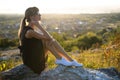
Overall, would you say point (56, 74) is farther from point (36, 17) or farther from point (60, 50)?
point (36, 17)

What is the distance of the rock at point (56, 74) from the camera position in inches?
317

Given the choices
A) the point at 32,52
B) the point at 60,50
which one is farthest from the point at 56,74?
the point at 32,52

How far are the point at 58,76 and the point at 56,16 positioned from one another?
158370mm

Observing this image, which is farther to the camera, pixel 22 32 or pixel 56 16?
pixel 56 16

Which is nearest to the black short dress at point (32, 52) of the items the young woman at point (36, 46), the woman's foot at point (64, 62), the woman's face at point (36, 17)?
the young woman at point (36, 46)

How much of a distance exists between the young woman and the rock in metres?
0.12

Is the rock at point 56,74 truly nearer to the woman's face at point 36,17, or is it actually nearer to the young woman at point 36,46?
the young woman at point 36,46

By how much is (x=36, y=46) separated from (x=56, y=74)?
80cm

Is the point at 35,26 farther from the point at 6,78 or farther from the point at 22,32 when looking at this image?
the point at 6,78

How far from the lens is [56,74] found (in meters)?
8.11

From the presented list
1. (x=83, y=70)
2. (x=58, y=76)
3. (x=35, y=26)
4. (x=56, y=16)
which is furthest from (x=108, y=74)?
(x=56, y=16)

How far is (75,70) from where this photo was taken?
8.20m

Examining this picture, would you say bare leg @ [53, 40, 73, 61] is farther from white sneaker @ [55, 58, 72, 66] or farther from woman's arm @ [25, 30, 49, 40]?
woman's arm @ [25, 30, 49, 40]

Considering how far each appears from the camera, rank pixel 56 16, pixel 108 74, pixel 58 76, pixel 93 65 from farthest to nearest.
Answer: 1. pixel 56 16
2. pixel 93 65
3. pixel 108 74
4. pixel 58 76
